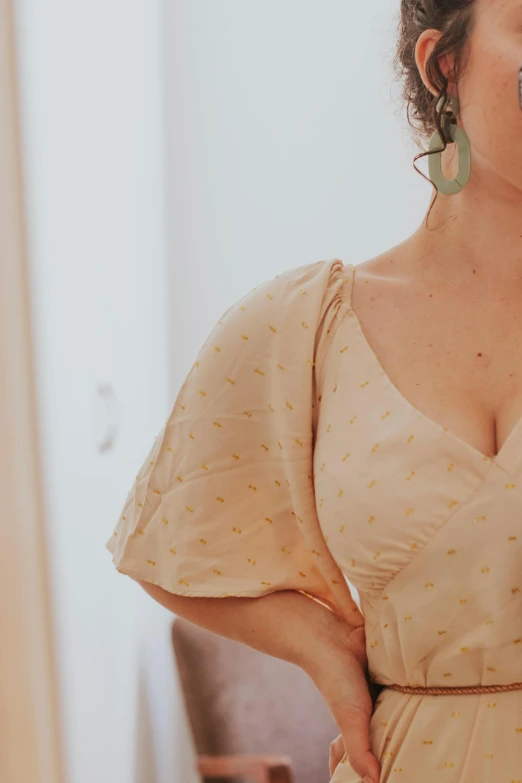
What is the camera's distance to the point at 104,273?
5.02ft

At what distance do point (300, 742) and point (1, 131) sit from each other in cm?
127

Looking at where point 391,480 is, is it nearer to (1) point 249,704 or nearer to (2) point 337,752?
(2) point 337,752

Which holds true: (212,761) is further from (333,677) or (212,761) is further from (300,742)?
(333,677)

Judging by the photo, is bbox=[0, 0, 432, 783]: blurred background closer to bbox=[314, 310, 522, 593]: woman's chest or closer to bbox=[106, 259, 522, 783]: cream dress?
bbox=[106, 259, 522, 783]: cream dress

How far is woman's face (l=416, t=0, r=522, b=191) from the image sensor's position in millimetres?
720

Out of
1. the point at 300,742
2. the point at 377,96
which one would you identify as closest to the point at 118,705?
the point at 300,742

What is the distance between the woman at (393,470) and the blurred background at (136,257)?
31 centimetres

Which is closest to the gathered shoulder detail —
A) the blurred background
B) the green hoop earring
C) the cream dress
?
the cream dress

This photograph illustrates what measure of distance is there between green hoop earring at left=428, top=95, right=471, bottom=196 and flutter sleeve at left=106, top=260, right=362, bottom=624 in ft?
0.38

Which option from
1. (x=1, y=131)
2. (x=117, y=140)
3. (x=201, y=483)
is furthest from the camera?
(x=117, y=140)

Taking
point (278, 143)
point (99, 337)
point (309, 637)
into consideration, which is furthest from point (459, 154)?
point (278, 143)

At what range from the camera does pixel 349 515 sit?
725mm

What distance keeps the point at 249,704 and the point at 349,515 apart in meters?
1.17

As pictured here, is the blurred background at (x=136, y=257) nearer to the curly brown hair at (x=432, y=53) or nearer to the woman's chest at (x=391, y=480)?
the curly brown hair at (x=432, y=53)
